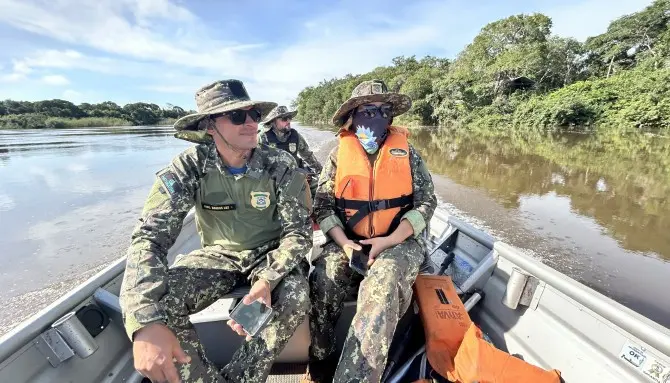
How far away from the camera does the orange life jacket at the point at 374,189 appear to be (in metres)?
2.12

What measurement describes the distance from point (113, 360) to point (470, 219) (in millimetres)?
5021

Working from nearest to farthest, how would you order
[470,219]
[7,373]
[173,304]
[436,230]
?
[7,373]
[173,304]
[436,230]
[470,219]

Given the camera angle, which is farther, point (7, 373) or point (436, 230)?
point (436, 230)

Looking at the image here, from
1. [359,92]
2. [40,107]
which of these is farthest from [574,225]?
[40,107]

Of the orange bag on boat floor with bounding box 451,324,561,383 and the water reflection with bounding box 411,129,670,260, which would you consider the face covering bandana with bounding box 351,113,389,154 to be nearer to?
the orange bag on boat floor with bounding box 451,324,561,383

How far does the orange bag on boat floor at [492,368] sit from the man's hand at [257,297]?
0.88m

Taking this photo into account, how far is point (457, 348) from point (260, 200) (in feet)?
4.14

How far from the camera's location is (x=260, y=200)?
195cm

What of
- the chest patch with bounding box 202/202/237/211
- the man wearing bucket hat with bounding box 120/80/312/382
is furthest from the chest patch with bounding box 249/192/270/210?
the chest patch with bounding box 202/202/237/211

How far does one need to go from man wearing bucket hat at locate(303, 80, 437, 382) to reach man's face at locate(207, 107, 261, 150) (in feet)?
1.92

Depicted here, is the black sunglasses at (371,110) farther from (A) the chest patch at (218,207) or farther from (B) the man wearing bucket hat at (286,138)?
(B) the man wearing bucket hat at (286,138)

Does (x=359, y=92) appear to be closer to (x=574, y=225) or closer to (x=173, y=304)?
(x=173, y=304)

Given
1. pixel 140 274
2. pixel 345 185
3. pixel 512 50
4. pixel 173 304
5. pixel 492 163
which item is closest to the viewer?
pixel 140 274

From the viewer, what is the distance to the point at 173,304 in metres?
1.62
